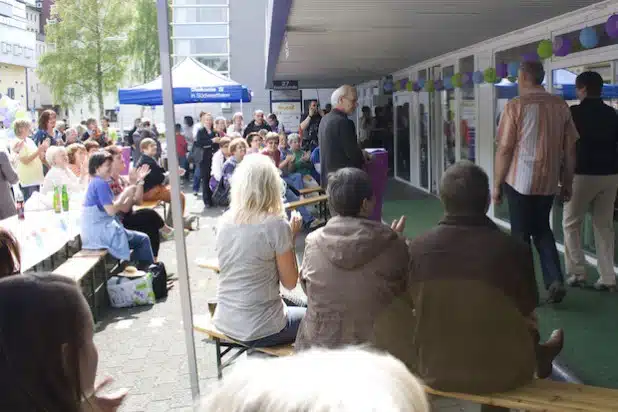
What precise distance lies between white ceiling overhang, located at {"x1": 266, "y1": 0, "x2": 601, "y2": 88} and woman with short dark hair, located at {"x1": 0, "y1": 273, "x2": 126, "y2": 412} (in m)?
4.51

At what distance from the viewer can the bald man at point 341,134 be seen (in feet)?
19.8

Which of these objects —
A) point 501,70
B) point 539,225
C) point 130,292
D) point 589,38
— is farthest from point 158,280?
point 501,70

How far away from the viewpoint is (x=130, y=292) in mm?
6578

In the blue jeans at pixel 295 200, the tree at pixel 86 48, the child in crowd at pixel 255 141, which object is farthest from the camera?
the tree at pixel 86 48

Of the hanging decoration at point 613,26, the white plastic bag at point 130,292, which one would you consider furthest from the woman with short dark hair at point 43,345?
the hanging decoration at point 613,26

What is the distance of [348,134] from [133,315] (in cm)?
246

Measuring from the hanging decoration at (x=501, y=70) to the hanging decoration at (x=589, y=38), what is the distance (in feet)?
7.75

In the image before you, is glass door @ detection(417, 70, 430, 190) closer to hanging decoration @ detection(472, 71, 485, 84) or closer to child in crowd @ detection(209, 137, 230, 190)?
hanging decoration @ detection(472, 71, 485, 84)

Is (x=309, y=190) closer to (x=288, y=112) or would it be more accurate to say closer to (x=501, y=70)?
(x=501, y=70)

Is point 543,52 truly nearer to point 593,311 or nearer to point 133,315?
point 593,311

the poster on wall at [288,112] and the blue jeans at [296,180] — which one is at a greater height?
the poster on wall at [288,112]

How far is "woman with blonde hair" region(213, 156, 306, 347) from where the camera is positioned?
3871mm

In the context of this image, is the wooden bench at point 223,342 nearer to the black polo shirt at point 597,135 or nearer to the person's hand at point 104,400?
the person's hand at point 104,400

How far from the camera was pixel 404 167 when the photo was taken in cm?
1655
